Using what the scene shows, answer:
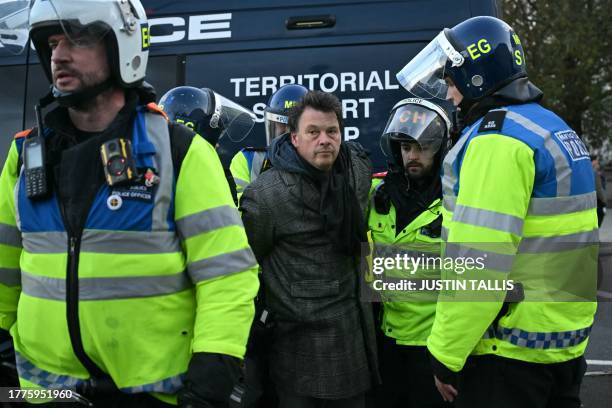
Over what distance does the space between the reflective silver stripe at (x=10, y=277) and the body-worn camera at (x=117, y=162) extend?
0.47 meters

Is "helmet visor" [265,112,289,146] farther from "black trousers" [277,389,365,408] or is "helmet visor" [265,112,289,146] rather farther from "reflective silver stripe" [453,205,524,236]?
"reflective silver stripe" [453,205,524,236]

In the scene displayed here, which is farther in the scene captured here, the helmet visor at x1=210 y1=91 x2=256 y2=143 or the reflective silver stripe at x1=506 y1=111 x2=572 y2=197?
the helmet visor at x1=210 y1=91 x2=256 y2=143

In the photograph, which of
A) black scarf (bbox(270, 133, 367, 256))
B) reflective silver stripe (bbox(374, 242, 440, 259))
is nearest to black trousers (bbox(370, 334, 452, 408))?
reflective silver stripe (bbox(374, 242, 440, 259))

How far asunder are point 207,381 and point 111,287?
34cm

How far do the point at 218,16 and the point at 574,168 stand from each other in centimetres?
275

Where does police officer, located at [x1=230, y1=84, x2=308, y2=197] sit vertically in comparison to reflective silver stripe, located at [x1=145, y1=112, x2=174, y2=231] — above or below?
above

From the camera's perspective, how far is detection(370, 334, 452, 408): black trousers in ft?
10.2

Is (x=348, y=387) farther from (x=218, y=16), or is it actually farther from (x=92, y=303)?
(x=218, y=16)

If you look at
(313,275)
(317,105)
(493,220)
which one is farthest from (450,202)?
(317,105)

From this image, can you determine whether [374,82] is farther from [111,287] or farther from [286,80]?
[111,287]

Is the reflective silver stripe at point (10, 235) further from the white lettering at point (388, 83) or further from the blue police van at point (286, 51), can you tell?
the white lettering at point (388, 83)

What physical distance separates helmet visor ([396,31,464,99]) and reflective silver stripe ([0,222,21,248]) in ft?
5.19

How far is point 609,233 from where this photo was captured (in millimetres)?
13055

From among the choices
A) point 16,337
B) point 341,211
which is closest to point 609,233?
point 341,211
